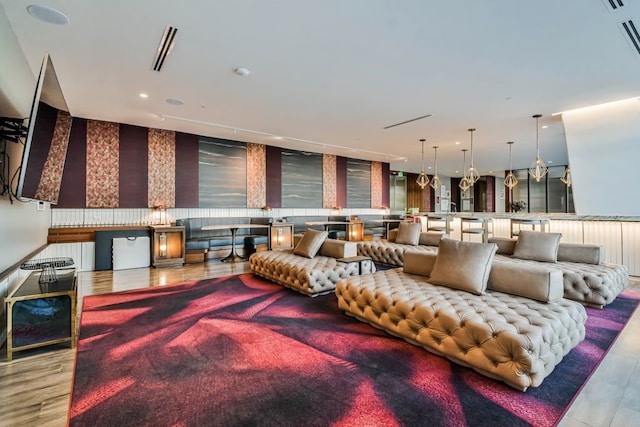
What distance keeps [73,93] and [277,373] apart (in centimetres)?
558

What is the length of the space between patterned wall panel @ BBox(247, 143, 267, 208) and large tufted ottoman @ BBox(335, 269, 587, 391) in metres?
6.17

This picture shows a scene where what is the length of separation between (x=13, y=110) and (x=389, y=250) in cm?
592

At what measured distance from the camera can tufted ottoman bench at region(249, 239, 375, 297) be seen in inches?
168

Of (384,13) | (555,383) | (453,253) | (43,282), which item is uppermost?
(384,13)

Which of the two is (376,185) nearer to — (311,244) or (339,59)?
(311,244)

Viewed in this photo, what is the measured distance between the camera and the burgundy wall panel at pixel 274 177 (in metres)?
9.23

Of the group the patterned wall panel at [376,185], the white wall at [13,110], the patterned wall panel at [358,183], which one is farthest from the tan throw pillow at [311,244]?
the patterned wall panel at [376,185]

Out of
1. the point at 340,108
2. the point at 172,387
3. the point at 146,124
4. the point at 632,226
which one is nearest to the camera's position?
the point at 172,387

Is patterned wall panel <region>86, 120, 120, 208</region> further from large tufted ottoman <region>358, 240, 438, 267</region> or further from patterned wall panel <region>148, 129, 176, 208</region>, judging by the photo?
large tufted ottoman <region>358, 240, 438, 267</region>

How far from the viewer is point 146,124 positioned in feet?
22.6

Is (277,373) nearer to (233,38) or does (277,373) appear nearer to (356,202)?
(233,38)

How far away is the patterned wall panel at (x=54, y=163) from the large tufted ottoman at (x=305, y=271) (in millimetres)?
2993

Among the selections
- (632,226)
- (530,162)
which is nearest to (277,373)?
(632,226)

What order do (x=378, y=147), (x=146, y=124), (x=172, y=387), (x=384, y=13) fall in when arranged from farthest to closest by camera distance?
(x=378, y=147) < (x=146, y=124) < (x=384, y=13) < (x=172, y=387)
